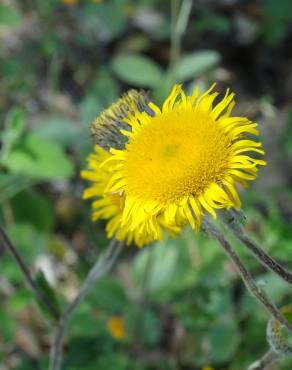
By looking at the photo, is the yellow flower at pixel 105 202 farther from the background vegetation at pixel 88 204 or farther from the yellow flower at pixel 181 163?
the background vegetation at pixel 88 204

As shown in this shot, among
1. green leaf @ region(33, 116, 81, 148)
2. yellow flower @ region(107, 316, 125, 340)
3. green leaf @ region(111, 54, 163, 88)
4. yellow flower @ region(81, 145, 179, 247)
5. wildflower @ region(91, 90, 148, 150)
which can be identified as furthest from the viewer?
green leaf @ region(111, 54, 163, 88)

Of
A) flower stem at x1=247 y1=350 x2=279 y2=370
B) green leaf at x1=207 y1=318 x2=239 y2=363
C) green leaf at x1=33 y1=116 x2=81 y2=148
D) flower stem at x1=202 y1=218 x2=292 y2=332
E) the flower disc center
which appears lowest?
green leaf at x1=207 y1=318 x2=239 y2=363

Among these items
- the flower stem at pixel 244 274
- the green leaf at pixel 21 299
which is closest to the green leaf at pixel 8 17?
the green leaf at pixel 21 299

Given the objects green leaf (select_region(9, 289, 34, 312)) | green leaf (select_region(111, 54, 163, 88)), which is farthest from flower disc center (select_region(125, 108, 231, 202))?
green leaf (select_region(111, 54, 163, 88))

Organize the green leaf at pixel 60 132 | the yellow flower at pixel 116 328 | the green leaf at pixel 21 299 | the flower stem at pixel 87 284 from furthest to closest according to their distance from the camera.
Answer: the green leaf at pixel 60 132 < the yellow flower at pixel 116 328 < the green leaf at pixel 21 299 < the flower stem at pixel 87 284

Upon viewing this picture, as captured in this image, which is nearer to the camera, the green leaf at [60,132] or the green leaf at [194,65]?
the green leaf at [60,132]

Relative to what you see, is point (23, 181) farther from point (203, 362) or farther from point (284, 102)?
point (284, 102)

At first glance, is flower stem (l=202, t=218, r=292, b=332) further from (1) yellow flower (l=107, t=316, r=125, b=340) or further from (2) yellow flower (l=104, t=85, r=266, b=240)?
Result: (1) yellow flower (l=107, t=316, r=125, b=340)

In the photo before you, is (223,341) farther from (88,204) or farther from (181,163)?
(181,163)

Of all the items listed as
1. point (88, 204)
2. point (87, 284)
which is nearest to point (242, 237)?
point (87, 284)
